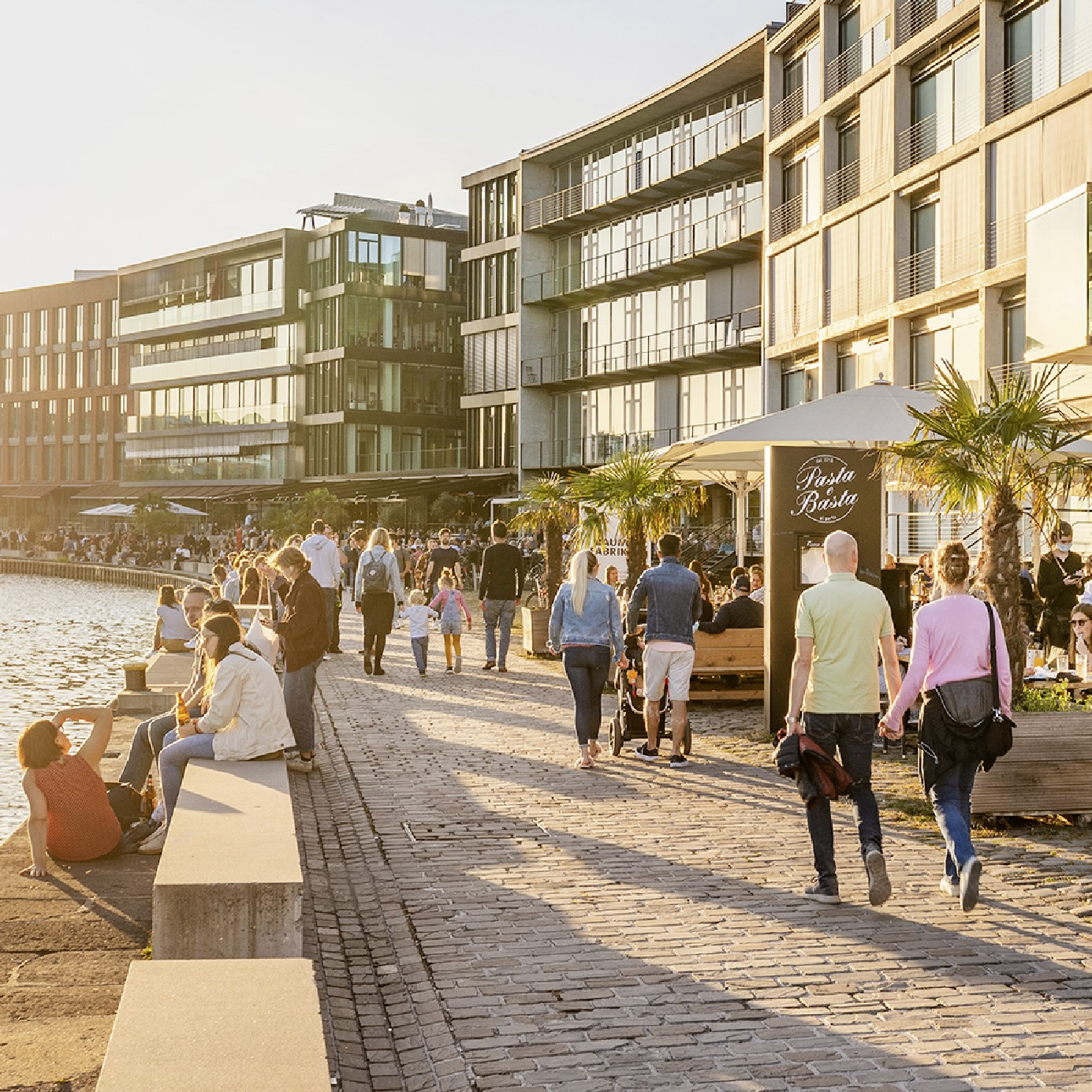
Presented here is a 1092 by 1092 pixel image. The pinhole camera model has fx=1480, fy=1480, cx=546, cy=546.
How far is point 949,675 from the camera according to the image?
23.4 ft

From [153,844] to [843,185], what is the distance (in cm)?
3102

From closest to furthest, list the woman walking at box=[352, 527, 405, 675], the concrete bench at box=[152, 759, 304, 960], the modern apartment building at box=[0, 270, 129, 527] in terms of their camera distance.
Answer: the concrete bench at box=[152, 759, 304, 960], the woman walking at box=[352, 527, 405, 675], the modern apartment building at box=[0, 270, 129, 527]

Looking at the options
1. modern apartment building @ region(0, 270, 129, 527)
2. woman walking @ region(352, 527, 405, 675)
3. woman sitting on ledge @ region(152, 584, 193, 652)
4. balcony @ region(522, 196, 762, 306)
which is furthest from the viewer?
modern apartment building @ region(0, 270, 129, 527)

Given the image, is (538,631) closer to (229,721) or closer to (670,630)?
(670,630)

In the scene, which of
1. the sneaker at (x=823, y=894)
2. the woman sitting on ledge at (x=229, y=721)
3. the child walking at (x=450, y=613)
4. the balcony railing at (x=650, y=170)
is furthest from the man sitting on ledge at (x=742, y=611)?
the balcony railing at (x=650, y=170)

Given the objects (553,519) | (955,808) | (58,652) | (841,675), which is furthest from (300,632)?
(58,652)

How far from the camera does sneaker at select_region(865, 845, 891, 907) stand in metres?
6.71

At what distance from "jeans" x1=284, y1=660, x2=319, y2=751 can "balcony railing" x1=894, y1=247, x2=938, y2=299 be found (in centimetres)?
2375

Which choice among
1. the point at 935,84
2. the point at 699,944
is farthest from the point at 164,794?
the point at 935,84

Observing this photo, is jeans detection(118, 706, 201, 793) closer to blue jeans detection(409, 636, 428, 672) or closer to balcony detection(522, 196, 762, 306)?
blue jeans detection(409, 636, 428, 672)

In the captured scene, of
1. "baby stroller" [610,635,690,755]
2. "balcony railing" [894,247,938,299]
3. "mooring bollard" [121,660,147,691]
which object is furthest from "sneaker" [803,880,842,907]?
"balcony railing" [894,247,938,299]

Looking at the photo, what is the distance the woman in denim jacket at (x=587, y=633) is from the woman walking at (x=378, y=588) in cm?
636

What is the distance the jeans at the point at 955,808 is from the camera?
687 cm

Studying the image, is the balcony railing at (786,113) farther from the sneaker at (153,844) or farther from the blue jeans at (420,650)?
the sneaker at (153,844)
